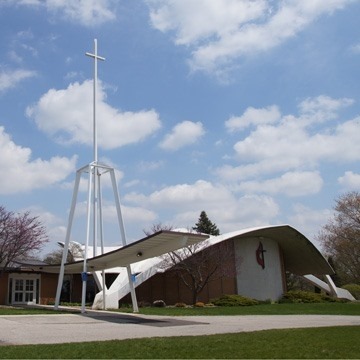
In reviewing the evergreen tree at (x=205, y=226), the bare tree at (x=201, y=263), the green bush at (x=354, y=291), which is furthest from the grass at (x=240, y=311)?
the evergreen tree at (x=205, y=226)

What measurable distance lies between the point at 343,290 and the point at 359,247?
667 cm

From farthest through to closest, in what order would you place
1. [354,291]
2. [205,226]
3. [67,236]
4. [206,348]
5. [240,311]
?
[205,226] → [354,291] → [240,311] → [67,236] → [206,348]

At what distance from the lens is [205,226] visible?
70.1 metres

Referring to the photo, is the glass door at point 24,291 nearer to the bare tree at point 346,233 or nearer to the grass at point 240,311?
the grass at point 240,311

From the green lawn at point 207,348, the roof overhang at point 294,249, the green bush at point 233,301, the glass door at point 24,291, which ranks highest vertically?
the roof overhang at point 294,249

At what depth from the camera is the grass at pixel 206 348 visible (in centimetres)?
873

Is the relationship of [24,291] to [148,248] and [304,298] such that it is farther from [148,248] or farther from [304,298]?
[304,298]

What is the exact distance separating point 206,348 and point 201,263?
82.8ft

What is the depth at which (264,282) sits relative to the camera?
4041cm

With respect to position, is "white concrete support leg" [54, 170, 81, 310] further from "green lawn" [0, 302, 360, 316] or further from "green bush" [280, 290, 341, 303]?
"green bush" [280, 290, 341, 303]

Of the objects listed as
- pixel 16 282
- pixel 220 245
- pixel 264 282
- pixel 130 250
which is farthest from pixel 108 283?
pixel 130 250

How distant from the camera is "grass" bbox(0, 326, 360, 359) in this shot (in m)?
8.73

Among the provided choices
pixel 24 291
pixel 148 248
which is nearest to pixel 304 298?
pixel 24 291

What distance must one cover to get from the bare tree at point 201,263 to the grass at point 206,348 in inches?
891
